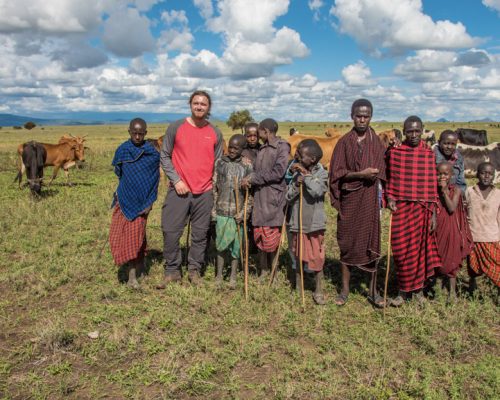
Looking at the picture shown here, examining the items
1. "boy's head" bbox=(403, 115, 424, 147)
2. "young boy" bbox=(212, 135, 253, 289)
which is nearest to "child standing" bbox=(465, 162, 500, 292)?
"boy's head" bbox=(403, 115, 424, 147)

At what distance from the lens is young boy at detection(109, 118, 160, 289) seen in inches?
207

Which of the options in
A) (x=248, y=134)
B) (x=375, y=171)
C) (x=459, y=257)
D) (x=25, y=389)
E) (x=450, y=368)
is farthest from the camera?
(x=248, y=134)

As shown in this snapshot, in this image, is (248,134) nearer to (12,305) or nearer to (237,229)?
(237,229)

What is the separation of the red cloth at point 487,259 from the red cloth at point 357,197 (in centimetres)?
111

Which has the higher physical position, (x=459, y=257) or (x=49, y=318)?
(x=459, y=257)

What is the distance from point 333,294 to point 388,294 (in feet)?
2.18

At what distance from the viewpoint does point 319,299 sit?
509cm

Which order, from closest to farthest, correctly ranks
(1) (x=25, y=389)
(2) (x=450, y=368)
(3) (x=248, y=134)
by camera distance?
1. (1) (x=25, y=389)
2. (2) (x=450, y=368)
3. (3) (x=248, y=134)

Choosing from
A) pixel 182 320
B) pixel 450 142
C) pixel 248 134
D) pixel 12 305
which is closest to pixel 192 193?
pixel 248 134

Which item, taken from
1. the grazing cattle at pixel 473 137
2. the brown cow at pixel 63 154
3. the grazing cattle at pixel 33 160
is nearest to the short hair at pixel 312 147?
the grazing cattle at pixel 33 160

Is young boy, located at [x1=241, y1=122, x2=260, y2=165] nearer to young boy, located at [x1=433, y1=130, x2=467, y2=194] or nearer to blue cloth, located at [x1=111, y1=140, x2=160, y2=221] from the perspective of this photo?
blue cloth, located at [x1=111, y1=140, x2=160, y2=221]

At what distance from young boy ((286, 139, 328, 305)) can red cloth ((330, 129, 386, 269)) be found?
17 cm

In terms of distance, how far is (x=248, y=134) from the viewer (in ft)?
18.5

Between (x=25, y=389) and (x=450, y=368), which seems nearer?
(x=25, y=389)
